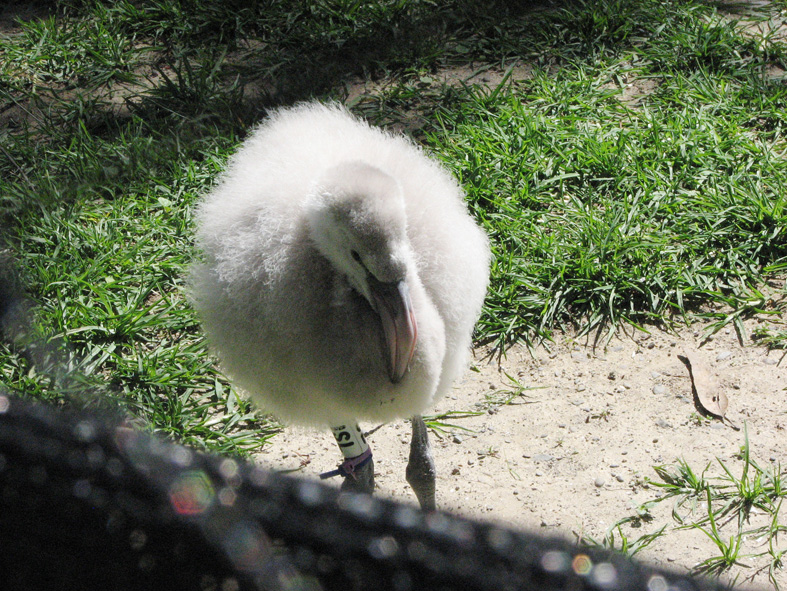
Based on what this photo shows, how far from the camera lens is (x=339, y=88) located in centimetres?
479

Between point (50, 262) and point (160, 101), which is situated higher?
point (160, 101)

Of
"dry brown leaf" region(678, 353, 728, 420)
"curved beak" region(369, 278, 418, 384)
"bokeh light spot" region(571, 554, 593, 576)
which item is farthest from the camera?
"dry brown leaf" region(678, 353, 728, 420)

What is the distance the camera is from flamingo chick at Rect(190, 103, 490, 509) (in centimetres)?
224

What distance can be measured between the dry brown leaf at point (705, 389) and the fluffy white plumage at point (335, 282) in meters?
1.17

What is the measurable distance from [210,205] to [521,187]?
1946 mm

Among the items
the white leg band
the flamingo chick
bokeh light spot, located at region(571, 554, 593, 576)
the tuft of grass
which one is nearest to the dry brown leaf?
the tuft of grass

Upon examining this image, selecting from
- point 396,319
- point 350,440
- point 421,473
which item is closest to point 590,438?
point 421,473

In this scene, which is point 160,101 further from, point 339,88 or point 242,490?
point 242,490

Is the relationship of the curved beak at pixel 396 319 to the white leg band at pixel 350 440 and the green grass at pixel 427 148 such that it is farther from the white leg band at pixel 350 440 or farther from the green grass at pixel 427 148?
the green grass at pixel 427 148

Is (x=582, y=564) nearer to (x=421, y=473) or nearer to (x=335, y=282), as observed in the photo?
(x=335, y=282)

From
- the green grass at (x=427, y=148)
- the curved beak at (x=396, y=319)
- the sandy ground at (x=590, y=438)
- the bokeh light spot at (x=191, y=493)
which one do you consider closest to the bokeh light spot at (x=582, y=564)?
the bokeh light spot at (x=191, y=493)

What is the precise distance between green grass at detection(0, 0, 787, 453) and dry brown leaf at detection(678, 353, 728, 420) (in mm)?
292

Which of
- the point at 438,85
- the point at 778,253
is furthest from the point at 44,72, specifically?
the point at 778,253

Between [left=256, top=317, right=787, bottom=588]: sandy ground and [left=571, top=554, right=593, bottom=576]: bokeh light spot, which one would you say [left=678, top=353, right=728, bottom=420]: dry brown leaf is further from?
[left=571, top=554, right=593, bottom=576]: bokeh light spot
